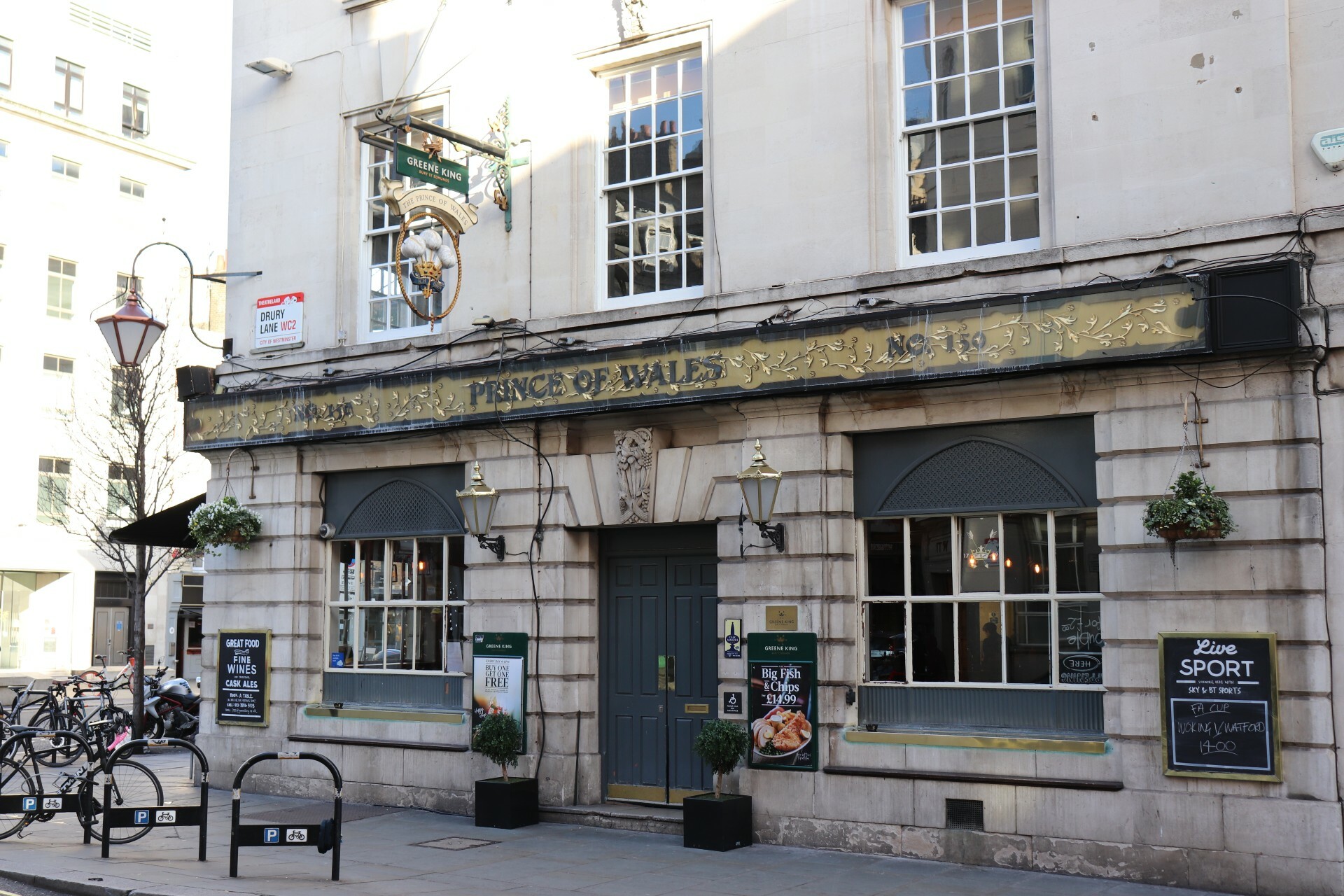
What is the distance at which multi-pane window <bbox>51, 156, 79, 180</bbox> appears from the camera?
4437 cm

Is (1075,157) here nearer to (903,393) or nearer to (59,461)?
(903,393)

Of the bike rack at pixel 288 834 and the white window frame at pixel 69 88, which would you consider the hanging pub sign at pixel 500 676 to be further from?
the white window frame at pixel 69 88

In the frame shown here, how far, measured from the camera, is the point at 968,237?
11938mm

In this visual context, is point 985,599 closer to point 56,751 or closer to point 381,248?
point 381,248

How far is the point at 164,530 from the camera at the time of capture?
59.0ft

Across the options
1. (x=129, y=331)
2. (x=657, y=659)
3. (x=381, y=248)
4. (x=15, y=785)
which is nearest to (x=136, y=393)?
(x=129, y=331)

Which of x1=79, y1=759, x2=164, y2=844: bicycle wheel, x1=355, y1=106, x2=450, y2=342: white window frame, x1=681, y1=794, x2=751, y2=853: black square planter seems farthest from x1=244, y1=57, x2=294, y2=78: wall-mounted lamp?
x1=681, y1=794, x2=751, y2=853: black square planter

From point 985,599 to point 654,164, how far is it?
5803 mm

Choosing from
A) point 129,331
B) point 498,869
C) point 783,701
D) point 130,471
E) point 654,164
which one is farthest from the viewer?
point 130,471

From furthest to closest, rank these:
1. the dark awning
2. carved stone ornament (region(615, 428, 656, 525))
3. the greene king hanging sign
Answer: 1. the dark awning
2. the greene king hanging sign
3. carved stone ornament (region(615, 428, 656, 525))

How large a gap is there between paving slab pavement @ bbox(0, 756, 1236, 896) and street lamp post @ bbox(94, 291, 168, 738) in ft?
18.0

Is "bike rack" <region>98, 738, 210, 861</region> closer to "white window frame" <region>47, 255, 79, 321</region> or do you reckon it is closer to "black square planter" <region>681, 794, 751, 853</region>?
"black square planter" <region>681, 794, 751, 853</region>

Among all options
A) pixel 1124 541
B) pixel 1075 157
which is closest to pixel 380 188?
pixel 1075 157

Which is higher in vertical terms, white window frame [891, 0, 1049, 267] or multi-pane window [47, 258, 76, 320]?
multi-pane window [47, 258, 76, 320]
